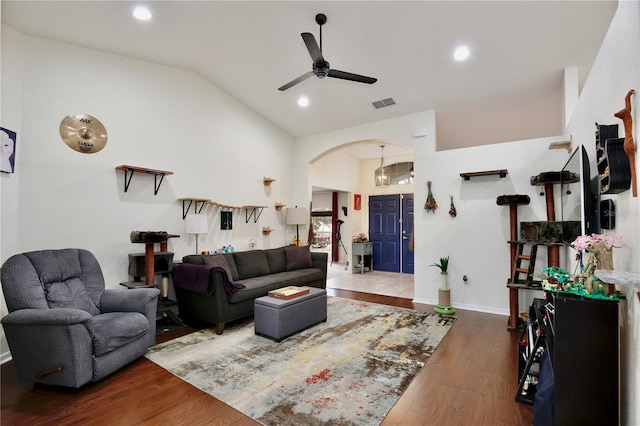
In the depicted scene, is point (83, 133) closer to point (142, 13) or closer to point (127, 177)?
point (127, 177)

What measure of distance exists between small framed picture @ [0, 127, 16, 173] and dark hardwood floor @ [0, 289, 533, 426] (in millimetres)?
1825

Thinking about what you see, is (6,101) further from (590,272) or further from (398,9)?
(590,272)

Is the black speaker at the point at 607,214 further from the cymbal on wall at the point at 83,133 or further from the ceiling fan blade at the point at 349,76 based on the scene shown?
the cymbal on wall at the point at 83,133

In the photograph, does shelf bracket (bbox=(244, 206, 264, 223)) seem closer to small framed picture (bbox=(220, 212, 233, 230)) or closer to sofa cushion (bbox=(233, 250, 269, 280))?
small framed picture (bbox=(220, 212, 233, 230))

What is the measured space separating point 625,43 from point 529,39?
6.92ft

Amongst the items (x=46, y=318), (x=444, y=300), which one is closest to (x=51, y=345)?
(x=46, y=318)

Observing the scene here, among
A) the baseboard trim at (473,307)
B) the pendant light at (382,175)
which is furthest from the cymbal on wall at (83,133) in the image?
the pendant light at (382,175)

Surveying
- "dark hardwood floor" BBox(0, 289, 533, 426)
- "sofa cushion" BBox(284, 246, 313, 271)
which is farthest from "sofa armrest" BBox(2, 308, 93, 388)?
"sofa cushion" BBox(284, 246, 313, 271)

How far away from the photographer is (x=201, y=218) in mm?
4086

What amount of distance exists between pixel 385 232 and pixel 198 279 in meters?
5.69

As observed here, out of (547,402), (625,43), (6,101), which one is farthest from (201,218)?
(625,43)

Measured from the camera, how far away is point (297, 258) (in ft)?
17.6

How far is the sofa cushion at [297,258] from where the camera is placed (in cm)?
530

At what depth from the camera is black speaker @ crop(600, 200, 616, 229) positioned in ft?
6.04
